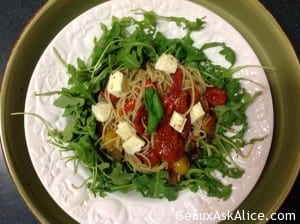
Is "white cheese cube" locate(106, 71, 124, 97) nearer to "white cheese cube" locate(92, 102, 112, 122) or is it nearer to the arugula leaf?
"white cheese cube" locate(92, 102, 112, 122)

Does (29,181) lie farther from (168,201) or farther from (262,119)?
(262,119)

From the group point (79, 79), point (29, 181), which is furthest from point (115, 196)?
point (79, 79)

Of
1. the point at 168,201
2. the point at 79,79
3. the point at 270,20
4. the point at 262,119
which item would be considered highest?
the point at 270,20

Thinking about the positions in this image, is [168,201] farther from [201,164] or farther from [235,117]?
[235,117]

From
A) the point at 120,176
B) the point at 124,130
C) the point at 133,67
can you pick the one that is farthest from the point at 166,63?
the point at 120,176

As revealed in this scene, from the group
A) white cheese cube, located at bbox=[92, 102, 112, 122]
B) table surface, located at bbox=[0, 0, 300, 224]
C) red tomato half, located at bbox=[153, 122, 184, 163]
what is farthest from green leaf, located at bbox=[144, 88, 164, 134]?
table surface, located at bbox=[0, 0, 300, 224]

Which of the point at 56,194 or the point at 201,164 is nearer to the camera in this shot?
the point at 56,194

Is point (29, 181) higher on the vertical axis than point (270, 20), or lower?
lower
